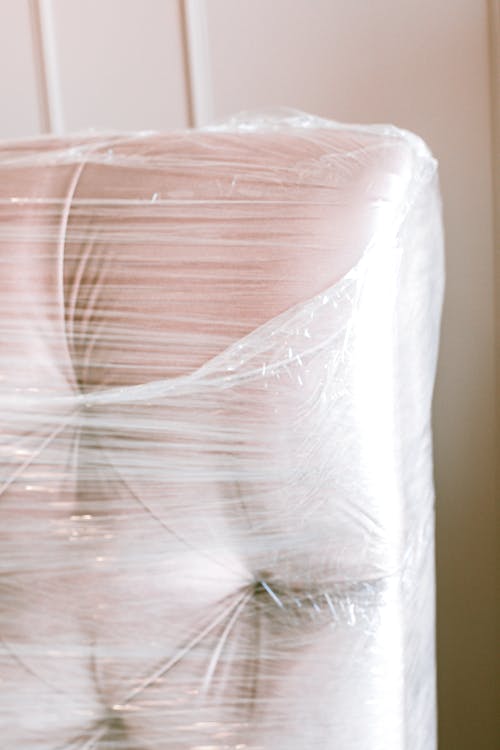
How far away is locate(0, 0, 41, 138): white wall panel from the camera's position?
0.98 metres

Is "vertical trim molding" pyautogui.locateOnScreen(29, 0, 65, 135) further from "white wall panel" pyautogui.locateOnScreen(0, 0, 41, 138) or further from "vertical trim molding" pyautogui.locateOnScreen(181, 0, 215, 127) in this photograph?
"vertical trim molding" pyautogui.locateOnScreen(181, 0, 215, 127)

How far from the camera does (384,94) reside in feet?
3.00

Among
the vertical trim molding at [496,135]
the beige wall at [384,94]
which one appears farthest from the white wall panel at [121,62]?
the vertical trim molding at [496,135]

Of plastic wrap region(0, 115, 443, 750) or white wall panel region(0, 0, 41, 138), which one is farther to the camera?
white wall panel region(0, 0, 41, 138)

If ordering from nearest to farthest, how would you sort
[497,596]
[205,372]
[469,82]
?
[205,372]
[469,82]
[497,596]

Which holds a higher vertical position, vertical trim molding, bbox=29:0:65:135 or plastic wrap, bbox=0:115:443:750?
vertical trim molding, bbox=29:0:65:135

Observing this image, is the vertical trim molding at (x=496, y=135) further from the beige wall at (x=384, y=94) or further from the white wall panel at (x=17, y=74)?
the white wall panel at (x=17, y=74)

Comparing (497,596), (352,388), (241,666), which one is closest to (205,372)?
(352,388)

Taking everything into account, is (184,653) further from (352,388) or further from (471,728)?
(471,728)

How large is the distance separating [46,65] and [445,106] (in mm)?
440

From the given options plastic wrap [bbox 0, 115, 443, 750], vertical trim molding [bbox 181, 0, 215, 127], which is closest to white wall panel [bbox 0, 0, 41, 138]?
vertical trim molding [bbox 181, 0, 215, 127]

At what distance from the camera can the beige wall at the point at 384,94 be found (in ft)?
2.95

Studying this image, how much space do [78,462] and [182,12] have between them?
1.86 feet

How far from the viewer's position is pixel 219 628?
1.97 ft
